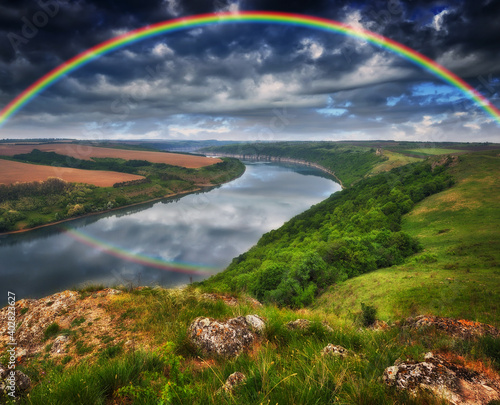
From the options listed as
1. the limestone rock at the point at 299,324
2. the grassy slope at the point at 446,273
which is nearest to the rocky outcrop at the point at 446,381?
the limestone rock at the point at 299,324

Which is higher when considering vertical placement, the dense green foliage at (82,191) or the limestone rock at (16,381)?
the limestone rock at (16,381)

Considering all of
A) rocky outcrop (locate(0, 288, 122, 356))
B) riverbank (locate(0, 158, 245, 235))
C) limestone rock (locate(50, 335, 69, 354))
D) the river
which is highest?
limestone rock (locate(50, 335, 69, 354))

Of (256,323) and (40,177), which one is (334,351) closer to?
(256,323)

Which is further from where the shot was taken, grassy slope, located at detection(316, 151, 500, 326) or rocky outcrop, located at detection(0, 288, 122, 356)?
grassy slope, located at detection(316, 151, 500, 326)

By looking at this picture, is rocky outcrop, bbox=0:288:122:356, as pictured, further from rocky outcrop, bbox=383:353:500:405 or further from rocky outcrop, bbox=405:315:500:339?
rocky outcrop, bbox=405:315:500:339

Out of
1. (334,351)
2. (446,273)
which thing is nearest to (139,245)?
(446,273)

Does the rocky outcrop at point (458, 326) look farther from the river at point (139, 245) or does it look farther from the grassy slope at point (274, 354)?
the river at point (139, 245)

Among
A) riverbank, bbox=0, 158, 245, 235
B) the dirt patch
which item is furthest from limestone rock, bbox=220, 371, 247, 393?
riverbank, bbox=0, 158, 245, 235
